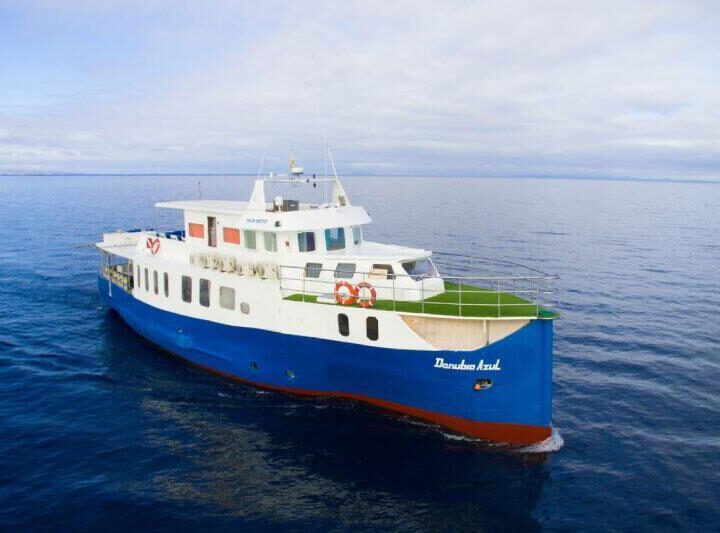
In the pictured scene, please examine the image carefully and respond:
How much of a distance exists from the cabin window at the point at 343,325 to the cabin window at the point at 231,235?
23.5ft

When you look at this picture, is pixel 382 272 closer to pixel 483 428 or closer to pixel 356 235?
pixel 356 235

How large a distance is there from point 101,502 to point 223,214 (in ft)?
43.4

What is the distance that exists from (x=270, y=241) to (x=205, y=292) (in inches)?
153

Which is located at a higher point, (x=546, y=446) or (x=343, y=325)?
(x=343, y=325)

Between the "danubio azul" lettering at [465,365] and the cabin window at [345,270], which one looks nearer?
the "danubio azul" lettering at [465,365]

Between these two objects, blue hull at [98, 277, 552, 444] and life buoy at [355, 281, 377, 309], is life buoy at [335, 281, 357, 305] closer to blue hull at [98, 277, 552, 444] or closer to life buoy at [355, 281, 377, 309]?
life buoy at [355, 281, 377, 309]

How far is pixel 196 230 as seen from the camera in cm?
2709

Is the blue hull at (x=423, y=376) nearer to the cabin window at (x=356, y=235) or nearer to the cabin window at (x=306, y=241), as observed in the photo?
the cabin window at (x=306, y=241)

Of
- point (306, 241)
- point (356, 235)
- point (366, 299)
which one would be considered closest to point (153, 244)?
point (306, 241)

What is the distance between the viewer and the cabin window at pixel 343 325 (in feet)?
67.1

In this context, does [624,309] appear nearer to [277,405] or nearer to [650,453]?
[650,453]

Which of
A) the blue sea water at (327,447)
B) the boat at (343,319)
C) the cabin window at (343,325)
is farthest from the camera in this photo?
the cabin window at (343,325)

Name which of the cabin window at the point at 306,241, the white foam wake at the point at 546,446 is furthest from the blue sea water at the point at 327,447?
the cabin window at the point at 306,241

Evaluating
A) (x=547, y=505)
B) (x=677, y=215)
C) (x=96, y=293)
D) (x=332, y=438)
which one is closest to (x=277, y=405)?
(x=332, y=438)
